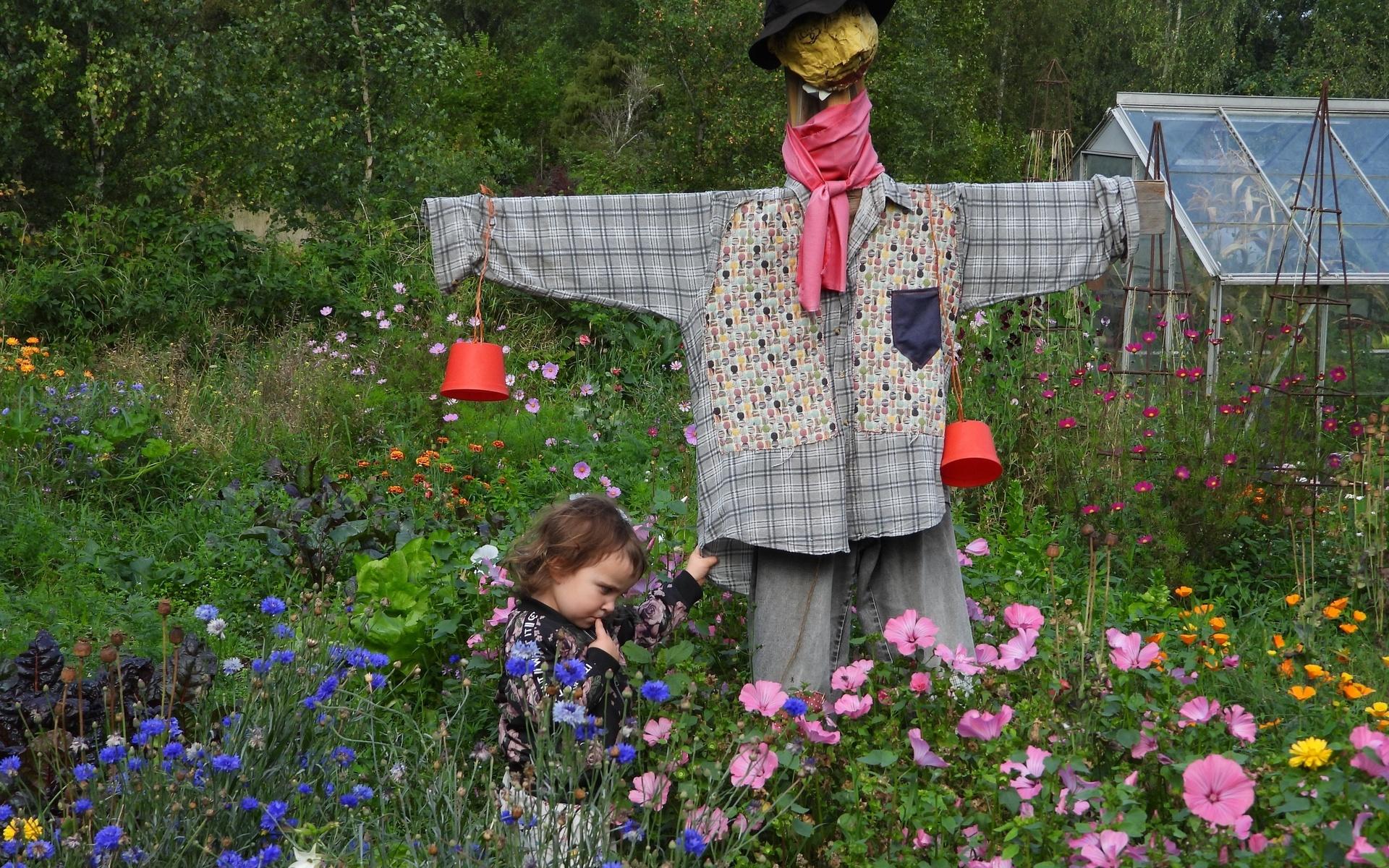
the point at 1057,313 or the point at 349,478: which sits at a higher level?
the point at 1057,313

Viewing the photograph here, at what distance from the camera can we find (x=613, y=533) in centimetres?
265

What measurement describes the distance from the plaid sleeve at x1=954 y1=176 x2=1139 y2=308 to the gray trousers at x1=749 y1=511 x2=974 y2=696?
1.77ft

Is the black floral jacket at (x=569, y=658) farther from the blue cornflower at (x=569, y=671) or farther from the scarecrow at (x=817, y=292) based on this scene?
the scarecrow at (x=817, y=292)

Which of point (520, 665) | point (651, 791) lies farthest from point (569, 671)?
point (651, 791)

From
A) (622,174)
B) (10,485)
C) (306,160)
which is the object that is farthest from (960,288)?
(622,174)

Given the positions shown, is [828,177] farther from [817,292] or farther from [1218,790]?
Result: [1218,790]

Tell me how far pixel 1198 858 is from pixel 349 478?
373 cm

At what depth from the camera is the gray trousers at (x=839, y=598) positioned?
9.04 feet

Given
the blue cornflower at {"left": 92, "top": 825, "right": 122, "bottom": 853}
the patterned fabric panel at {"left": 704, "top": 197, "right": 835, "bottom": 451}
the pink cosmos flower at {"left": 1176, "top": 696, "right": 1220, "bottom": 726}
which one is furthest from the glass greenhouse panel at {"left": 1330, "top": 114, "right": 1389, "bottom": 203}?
the blue cornflower at {"left": 92, "top": 825, "right": 122, "bottom": 853}

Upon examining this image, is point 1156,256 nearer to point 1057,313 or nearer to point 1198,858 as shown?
point 1057,313

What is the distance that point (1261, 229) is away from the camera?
6.87m

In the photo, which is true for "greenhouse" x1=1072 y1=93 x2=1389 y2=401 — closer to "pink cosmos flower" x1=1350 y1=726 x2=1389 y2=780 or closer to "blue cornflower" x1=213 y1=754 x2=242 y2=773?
"pink cosmos flower" x1=1350 y1=726 x2=1389 y2=780

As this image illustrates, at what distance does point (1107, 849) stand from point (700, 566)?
1151 mm

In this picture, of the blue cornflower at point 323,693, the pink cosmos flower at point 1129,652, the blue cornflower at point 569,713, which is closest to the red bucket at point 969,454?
the pink cosmos flower at point 1129,652
